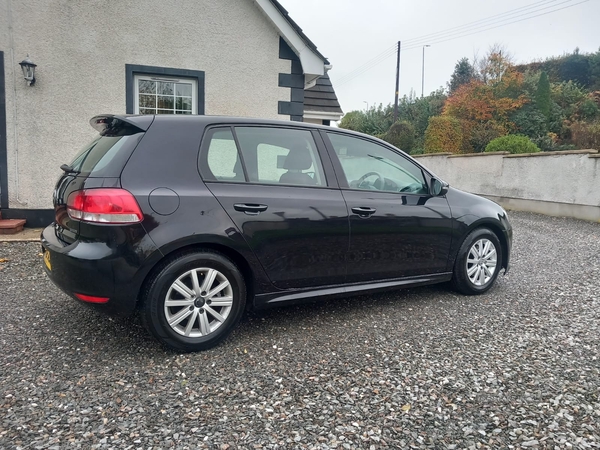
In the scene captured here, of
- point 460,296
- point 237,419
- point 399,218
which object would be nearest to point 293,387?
point 237,419

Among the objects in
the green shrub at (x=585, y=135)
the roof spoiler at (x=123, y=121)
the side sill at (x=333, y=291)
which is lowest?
the side sill at (x=333, y=291)

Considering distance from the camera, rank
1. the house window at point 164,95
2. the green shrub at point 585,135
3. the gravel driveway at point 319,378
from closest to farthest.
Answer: the gravel driveway at point 319,378
the house window at point 164,95
the green shrub at point 585,135

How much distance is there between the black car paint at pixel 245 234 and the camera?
279 centimetres

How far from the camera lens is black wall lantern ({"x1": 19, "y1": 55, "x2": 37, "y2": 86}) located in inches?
254

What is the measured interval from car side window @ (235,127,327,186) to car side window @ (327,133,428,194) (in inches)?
10.1

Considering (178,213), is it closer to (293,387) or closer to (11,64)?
(293,387)

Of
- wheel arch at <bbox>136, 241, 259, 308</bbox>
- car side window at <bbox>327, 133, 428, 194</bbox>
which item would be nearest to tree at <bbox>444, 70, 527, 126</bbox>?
car side window at <bbox>327, 133, 428, 194</bbox>

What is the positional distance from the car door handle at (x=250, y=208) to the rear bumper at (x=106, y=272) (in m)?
0.72

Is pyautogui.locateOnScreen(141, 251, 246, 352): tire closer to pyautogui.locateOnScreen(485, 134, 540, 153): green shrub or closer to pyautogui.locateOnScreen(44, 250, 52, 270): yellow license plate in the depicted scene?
pyautogui.locateOnScreen(44, 250, 52, 270): yellow license plate

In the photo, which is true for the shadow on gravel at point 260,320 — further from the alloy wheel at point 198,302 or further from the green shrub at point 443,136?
the green shrub at point 443,136

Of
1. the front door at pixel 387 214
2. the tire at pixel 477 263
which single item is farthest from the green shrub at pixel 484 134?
the front door at pixel 387 214

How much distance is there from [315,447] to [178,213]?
5.38ft

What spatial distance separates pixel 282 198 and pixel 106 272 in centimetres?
131

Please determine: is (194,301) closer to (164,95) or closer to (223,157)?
(223,157)
